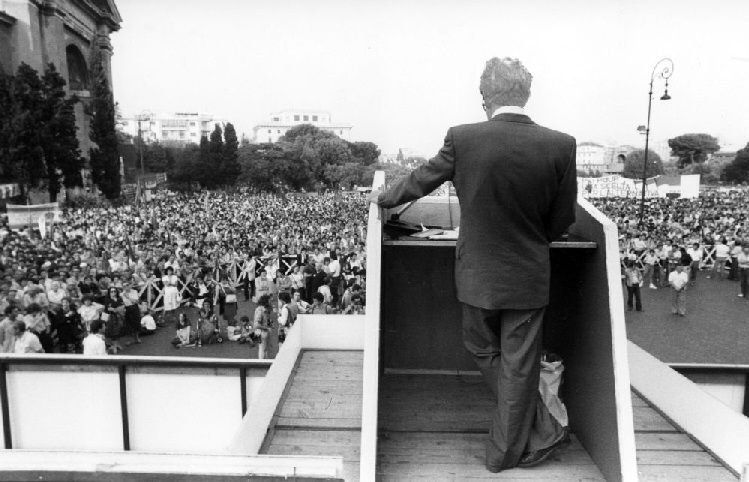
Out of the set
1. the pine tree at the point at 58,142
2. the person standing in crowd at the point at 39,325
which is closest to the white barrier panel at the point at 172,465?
the person standing in crowd at the point at 39,325

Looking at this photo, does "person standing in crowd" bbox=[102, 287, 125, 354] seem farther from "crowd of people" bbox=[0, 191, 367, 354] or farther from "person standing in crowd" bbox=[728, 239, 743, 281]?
"person standing in crowd" bbox=[728, 239, 743, 281]

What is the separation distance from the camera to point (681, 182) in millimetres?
34781

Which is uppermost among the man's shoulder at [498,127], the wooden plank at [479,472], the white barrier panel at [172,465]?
the man's shoulder at [498,127]

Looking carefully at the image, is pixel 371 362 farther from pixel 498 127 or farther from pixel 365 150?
pixel 365 150

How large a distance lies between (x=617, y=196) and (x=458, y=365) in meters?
29.9

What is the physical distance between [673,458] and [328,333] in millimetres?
2255

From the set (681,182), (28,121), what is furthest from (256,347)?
(681,182)

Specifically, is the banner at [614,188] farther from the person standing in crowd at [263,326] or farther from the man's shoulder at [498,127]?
the man's shoulder at [498,127]

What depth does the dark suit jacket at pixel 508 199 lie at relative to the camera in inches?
73.0

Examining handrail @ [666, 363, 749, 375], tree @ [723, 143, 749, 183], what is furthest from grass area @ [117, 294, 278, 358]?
tree @ [723, 143, 749, 183]

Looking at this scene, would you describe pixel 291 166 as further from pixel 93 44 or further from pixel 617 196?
pixel 617 196

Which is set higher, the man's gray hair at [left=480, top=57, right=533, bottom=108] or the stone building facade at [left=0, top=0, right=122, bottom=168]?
the stone building facade at [left=0, top=0, right=122, bottom=168]

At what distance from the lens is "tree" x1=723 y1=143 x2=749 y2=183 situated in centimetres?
4794

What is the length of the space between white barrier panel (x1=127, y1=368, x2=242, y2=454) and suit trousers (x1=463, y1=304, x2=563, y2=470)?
2.82 metres
